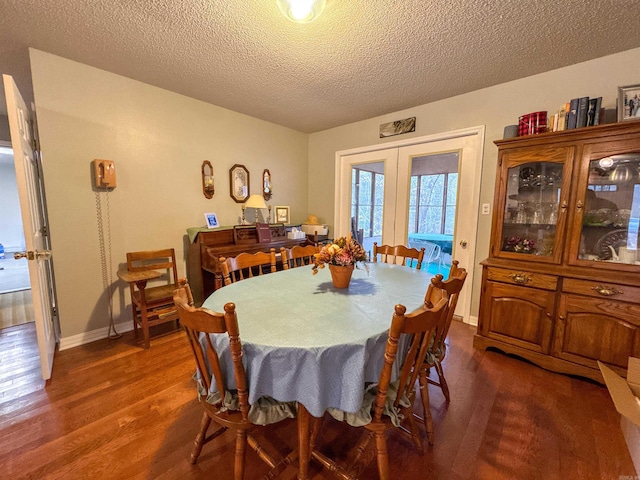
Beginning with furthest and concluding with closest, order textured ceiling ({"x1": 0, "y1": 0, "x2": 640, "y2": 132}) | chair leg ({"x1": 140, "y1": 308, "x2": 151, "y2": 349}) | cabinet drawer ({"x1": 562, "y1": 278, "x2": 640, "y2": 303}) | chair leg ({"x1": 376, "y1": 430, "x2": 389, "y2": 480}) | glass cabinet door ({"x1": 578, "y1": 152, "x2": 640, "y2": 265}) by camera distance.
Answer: chair leg ({"x1": 140, "y1": 308, "x2": 151, "y2": 349}) → glass cabinet door ({"x1": 578, "y1": 152, "x2": 640, "y2": 265}) → cabinet drawer ({"x1": 562, "y1": 278, "x2": 640, "y2": 303}) → textured ceiling ({"x1": 0, "y1": 0, "x2": 640, "y2": 132}) → chair leg ({"x1": 376, "y1": 430, "x2": 389, "y2": 480})

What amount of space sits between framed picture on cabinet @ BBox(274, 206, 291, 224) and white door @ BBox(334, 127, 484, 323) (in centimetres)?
72

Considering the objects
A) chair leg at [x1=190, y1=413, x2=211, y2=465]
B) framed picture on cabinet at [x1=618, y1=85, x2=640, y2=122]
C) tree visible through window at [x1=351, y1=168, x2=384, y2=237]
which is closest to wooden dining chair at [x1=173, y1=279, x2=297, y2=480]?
chair leg at [x1=190, y1=413, x2=211, y2=465]

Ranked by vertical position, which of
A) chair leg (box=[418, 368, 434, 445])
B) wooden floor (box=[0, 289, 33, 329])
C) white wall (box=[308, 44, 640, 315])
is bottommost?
wooden floor (box=[0, 289, 33, 329])

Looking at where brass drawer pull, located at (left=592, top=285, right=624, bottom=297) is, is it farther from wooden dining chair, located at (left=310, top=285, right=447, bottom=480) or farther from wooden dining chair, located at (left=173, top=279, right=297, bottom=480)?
wooden dining chair, located at (left=173, top=279, right=297, bottom=480)

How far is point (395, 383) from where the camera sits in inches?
46.7

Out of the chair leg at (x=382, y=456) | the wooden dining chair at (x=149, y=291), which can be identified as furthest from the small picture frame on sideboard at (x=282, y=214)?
the chair leg at (x=382, y=456)

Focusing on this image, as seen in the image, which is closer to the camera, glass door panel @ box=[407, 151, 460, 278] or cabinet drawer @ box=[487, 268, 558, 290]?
cabinet drawer @ box=[487, 268, 558, 290]

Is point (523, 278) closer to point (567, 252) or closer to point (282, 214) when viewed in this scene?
point (567, 252)

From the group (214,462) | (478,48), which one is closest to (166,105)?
(478,48)

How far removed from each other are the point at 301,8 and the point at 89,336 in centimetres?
313

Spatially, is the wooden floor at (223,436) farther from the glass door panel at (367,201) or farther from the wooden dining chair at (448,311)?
the glass door panel at (367,201)

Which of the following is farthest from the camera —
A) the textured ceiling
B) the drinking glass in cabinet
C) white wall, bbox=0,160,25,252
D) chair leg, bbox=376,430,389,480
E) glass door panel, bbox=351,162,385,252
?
white wall, bbox=0,160,25,252

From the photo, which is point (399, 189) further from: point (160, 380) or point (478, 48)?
point (160, 380)

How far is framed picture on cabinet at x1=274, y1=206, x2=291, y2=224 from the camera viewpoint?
388cm
